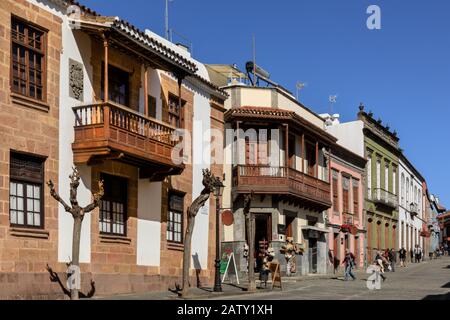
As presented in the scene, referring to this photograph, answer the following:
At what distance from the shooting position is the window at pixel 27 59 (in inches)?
619

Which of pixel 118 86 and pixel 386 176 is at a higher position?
pixel 118 86

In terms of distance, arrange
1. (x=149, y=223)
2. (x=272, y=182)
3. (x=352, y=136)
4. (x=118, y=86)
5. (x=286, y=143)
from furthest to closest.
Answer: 1. (x=352, y=136)
2. (x=286, y=143)
3. (x=272, y=182)
4. (x=149, y=223)
5. (x=118, y=86)

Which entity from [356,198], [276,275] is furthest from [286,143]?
[356,198]

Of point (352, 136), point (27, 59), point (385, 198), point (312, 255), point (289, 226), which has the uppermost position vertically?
point (352, 136)

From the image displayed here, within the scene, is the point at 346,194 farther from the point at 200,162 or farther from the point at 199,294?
the point at 199,294

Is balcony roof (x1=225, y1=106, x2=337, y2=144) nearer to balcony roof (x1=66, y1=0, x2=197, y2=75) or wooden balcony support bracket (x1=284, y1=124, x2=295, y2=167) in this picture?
wooden balcony support bracket (x1=284, y1=124, x2=295, y2=167)

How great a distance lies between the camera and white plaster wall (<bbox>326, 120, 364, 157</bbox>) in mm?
43531

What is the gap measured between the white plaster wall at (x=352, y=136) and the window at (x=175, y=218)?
73.4 ft

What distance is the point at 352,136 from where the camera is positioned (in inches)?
1724

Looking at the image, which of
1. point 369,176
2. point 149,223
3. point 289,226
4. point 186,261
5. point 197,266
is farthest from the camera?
point 369,176

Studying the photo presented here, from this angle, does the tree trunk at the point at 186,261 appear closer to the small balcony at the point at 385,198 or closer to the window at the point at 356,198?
the window at the point at 356,198

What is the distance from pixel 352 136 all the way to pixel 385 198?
601 cm
